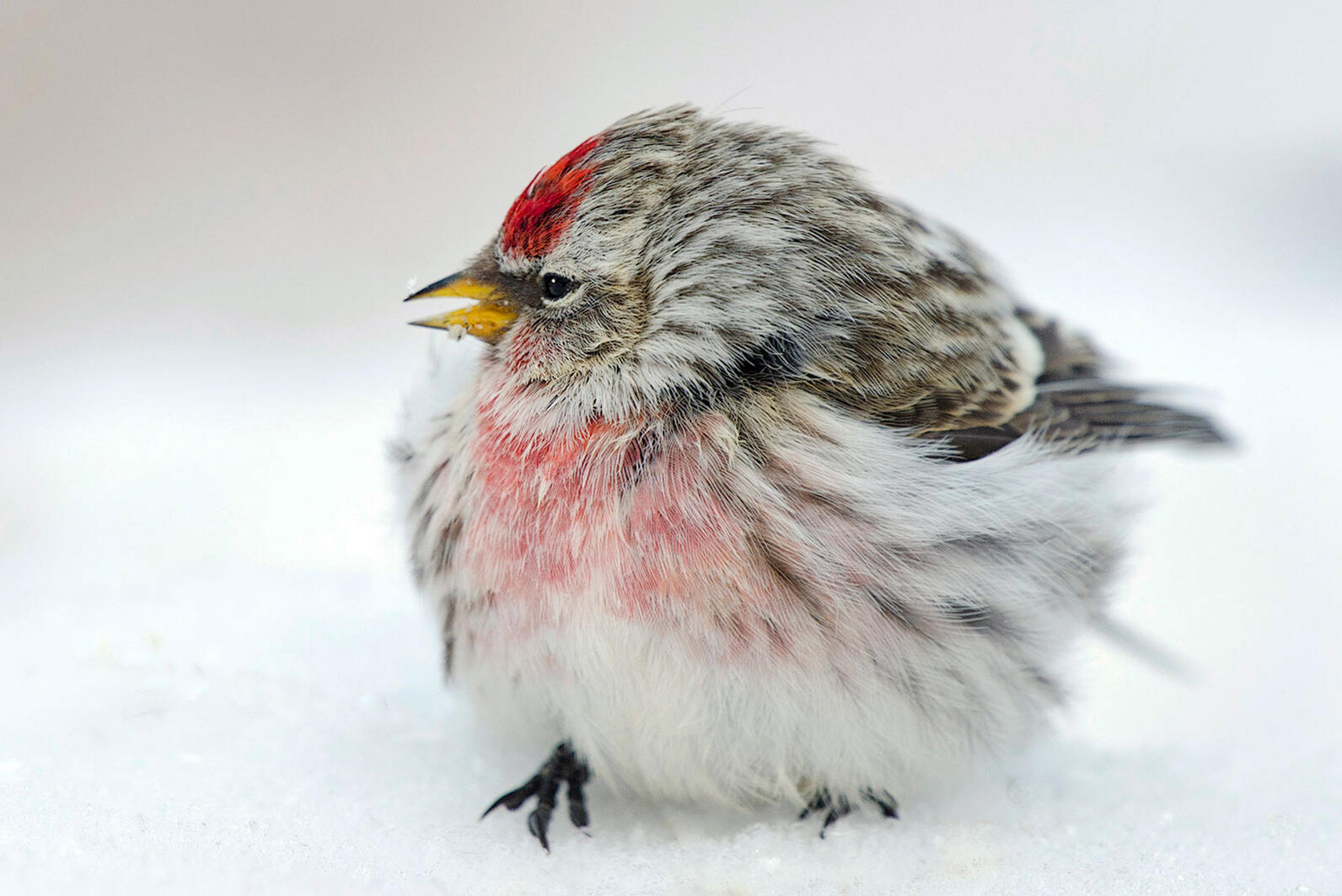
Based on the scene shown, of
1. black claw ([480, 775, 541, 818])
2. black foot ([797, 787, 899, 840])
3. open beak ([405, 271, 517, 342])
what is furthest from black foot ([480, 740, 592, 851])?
open beak ([405, 271, 517, 342])

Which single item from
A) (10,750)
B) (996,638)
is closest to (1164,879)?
(996,638)

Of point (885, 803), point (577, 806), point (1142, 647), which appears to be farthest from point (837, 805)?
point (1142, 647)

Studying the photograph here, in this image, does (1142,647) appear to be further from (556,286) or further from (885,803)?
(556,286)

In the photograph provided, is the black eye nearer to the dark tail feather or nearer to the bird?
the bird

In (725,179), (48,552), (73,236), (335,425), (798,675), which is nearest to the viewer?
(798,675)

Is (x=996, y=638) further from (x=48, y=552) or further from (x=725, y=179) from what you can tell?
(x=48, y=552)

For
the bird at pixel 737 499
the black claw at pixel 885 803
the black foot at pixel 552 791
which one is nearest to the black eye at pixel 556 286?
the bird at pixel 737 499

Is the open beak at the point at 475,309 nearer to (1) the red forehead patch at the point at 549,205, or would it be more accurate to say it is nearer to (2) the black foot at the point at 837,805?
(1) the red forehead patch at the point at 549,205

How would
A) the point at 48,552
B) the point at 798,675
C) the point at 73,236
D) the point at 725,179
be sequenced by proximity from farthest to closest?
the point at 73,236 → the point at 48,552 → the point at 725,179 → the point at 798,675
